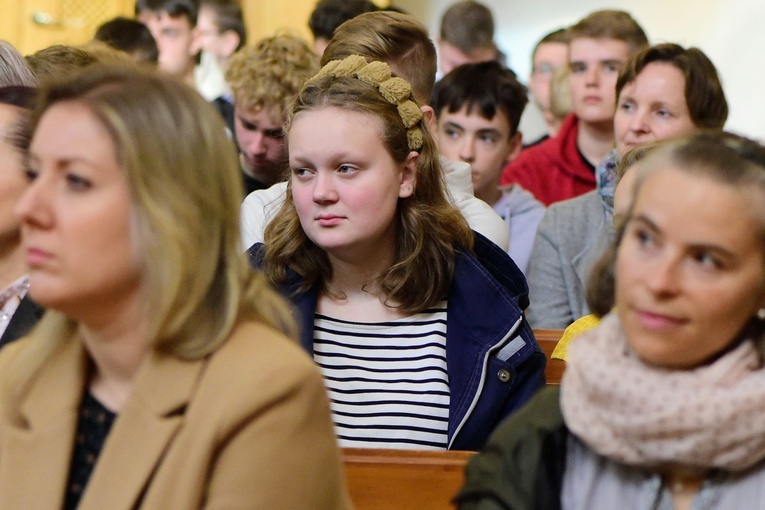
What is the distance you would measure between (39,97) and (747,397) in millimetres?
1085

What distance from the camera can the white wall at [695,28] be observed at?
6.05 metres

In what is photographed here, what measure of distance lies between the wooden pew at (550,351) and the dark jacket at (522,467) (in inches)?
42.5

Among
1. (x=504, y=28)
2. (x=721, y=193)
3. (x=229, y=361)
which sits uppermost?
(x=721, y=193)

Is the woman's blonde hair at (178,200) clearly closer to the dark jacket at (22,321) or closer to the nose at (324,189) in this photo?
the dark jacket at (22,321)

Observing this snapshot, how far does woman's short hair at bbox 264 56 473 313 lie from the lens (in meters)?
2.46

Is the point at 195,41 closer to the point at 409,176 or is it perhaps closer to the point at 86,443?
the point at 409,176

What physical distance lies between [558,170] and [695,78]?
101cm

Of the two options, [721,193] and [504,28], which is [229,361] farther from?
[504,28]

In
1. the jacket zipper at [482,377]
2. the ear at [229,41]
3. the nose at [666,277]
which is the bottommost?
the ear at [229,41]

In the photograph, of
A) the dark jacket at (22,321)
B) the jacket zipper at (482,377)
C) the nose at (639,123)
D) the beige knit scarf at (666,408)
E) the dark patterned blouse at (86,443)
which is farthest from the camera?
the nose at (639,123)

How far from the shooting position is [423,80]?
10.2 feet

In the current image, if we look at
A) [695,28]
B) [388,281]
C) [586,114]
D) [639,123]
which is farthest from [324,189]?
[695,28]

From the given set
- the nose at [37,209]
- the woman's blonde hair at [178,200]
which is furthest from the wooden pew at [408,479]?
the nose at [37,209]

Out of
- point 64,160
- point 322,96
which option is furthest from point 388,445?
point 64,160
